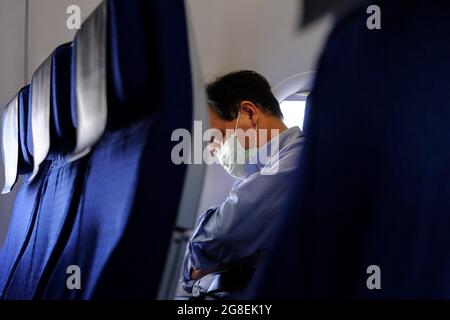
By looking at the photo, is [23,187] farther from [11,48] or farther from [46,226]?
[11,48]

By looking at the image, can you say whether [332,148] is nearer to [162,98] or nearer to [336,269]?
[336,269]

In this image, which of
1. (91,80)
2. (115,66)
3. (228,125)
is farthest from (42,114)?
(228,125)

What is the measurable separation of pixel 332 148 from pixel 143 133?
33 cm

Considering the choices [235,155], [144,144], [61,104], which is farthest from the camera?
[235,155]

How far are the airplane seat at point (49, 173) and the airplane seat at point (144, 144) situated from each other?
33cm

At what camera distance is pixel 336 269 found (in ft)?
2.11

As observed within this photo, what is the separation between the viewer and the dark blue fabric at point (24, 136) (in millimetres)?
1736

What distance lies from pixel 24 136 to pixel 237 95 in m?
0.75

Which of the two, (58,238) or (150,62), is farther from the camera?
(58,238)

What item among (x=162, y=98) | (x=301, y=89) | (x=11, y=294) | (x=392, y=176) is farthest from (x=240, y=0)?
(x=392, y=176)

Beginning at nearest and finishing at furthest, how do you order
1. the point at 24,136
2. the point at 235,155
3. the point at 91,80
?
the point at 91,80 → the point at 24,136 → the point at 235,155

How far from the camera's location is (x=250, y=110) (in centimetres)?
A: 184

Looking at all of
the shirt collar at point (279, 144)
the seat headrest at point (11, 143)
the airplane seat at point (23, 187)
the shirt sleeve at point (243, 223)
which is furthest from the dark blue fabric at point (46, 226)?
the shirt collar at point (279, 144)

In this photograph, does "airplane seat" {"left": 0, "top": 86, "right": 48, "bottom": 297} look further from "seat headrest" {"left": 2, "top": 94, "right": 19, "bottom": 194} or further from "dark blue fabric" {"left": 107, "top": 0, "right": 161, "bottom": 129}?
"dark blue fabric" {"left": 107, "top": 0, "right": 161, "bottom": 129}
